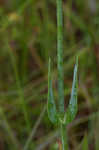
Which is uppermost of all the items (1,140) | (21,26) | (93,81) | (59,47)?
(59,47)

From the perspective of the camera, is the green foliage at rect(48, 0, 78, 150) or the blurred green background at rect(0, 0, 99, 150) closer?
the green foliage at rect(48, 0, 78, 150)

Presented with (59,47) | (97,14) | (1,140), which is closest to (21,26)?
(97,14)

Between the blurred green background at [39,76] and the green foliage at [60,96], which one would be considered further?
the blurred green background at [39,76]

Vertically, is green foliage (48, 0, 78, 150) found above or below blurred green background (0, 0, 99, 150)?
above

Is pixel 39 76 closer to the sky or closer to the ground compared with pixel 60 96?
closer to the ground

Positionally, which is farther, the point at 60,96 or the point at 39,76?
the point at 39,76

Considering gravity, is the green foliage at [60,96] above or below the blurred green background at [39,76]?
above

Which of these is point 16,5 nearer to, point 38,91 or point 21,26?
point 21,26

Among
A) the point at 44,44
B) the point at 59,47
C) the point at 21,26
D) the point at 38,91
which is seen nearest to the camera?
the point at 59,47
